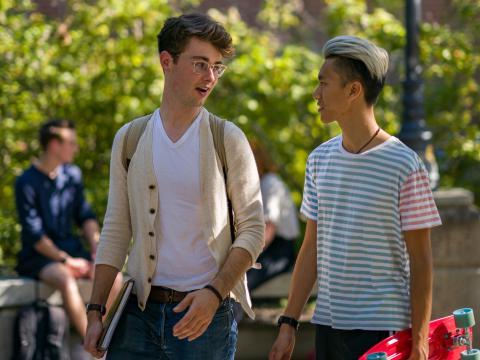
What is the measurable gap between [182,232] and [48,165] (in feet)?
12.6

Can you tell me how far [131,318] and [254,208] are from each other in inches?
22.7

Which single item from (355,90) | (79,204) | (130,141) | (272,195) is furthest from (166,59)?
(272,195)

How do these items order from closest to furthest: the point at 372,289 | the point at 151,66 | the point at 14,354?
1. the point at 372,289
2. the point at 14,354
3. the point at 151,66

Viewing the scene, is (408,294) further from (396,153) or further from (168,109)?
(168,109)

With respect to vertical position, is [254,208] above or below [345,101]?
below

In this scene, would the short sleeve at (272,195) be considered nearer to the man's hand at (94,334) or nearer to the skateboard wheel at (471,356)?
the man's hand at (94,334)

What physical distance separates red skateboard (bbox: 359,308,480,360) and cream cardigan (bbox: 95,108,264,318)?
1.92ft

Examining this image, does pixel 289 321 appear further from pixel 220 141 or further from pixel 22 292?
pixel 22 292

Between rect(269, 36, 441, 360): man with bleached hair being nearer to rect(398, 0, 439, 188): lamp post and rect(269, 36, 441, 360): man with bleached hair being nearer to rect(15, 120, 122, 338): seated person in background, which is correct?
rect(15, 120, 122, 338): seated person in background

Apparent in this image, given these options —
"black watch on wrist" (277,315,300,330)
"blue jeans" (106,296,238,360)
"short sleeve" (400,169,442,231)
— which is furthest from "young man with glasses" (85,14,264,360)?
"short sleeve" (400,169,442,231)

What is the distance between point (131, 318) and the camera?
4.10 metres

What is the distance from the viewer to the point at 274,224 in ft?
28.3

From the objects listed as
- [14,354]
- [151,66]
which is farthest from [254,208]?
[151,66]

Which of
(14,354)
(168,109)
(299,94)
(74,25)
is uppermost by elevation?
(74,25)
